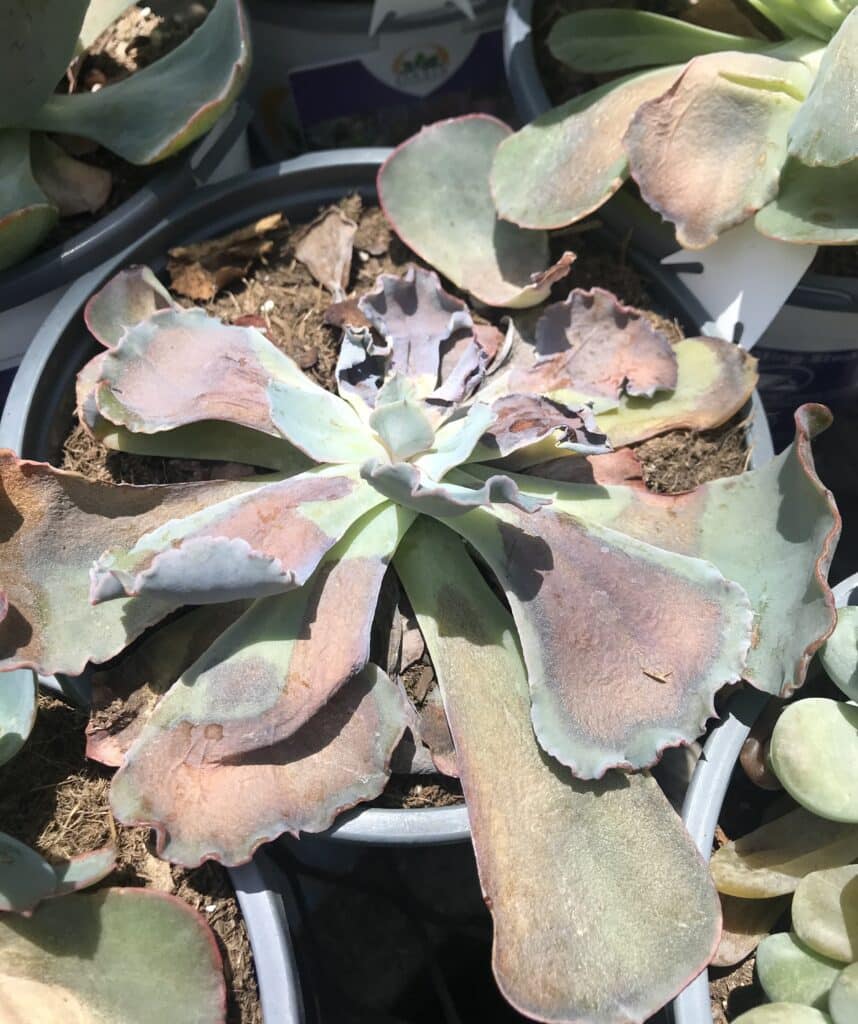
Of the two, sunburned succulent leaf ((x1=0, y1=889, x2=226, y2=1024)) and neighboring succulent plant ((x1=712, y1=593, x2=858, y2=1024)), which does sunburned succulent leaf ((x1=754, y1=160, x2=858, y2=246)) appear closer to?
neighboring succulent plant ((x1=712, y1=593, x2=858, y2=1024))

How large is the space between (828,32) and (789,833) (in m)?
0.83

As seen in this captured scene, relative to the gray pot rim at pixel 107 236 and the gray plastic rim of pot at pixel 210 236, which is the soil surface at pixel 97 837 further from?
the gray pot rim at pixel 107 236

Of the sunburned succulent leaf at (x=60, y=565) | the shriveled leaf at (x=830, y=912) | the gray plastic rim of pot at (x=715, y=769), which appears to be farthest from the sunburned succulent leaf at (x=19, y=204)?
the shriveled leaf at (x=830, y=912)

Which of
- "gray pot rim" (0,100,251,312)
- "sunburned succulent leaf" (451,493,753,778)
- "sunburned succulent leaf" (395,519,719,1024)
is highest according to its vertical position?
"gray pot rim" (0,100,251,312)

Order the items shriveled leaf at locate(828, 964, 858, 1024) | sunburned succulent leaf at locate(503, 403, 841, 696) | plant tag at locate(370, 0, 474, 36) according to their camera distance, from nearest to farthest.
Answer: shriveled leaf at locate(828, 964, 858, 1024), sunburned succulent leaf at locate(503, 403, 841, 696), plant tag at locate(370, 0, 474, 36)

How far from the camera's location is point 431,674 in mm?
889

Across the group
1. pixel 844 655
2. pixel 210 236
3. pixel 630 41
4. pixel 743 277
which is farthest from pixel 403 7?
pixel 844 655

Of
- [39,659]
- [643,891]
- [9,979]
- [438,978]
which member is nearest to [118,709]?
[39,659]

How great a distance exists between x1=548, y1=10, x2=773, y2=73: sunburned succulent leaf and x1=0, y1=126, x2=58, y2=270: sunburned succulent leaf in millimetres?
584

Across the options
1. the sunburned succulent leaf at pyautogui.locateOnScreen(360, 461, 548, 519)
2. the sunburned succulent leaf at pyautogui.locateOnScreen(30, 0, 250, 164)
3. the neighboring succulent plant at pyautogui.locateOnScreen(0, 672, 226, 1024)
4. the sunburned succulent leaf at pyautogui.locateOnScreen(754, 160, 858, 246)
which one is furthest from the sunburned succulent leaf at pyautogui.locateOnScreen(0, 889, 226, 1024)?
the sunburned succulent leaf at pyautogui.locateOnScreen(754, 160, 858, 246)

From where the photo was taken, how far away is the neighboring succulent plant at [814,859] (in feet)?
2.43

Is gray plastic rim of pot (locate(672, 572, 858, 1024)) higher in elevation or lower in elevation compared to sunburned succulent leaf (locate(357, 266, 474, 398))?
lower

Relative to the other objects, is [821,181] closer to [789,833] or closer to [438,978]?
[789,833]

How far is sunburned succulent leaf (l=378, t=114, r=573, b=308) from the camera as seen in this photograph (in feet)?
3.31
